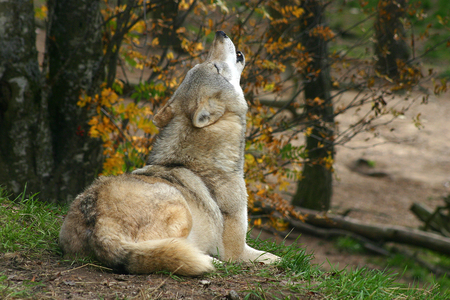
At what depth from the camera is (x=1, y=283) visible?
9.18 feet

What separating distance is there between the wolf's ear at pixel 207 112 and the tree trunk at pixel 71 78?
238cm

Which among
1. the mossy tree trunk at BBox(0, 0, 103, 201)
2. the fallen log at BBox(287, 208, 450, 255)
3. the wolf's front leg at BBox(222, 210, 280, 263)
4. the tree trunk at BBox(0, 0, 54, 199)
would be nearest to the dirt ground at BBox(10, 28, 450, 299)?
the wolf's front leg at BBox(222, 210, 280, 263)

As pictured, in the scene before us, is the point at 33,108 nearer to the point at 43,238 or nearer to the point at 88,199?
the point at 43,238

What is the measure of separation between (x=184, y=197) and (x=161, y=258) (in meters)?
0.70

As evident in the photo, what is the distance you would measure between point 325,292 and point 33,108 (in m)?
4.23

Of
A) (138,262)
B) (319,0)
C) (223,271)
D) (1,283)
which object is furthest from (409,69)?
(1,283)

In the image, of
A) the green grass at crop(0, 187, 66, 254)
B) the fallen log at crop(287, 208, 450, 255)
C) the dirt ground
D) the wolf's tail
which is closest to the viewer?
the dirt ground

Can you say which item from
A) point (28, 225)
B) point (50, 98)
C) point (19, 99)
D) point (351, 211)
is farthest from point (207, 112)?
point (351, 211)

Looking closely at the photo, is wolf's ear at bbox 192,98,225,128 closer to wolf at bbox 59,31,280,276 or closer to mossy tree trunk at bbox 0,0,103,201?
wolf at bbox 59,31,280,276

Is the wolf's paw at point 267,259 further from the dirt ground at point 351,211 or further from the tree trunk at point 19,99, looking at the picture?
the tree trunk at point 19,99

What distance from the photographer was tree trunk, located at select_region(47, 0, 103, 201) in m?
5.68

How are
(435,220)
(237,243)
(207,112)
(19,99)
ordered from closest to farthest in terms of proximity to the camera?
(237,243) < (207,112) < (19,99) < (435,220)

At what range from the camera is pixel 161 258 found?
310 cm

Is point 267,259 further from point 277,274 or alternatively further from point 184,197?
point 184,197
